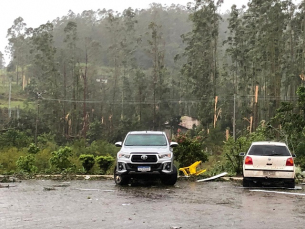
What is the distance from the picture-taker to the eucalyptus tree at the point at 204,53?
72.6 m

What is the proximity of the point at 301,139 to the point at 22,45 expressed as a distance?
3501 inches

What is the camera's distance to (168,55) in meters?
112

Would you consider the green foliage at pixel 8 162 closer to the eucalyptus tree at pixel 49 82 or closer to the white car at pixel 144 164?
the white car at pixel 144 164

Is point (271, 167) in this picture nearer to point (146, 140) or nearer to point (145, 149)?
point (145, 149)

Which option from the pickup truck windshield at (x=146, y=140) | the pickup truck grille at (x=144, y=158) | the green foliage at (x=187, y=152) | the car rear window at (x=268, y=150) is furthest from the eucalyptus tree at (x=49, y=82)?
the car rear window at (x=268, y=150)

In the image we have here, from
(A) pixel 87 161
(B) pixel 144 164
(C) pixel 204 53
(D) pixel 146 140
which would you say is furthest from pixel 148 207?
(C) pixel 204 53

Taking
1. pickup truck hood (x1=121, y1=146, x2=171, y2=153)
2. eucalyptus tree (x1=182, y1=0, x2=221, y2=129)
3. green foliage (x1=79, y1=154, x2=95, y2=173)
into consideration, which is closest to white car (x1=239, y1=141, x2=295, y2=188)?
pickup truck hood (x1=121, y1=146, x2=171, y2=153)

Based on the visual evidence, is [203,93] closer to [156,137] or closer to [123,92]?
[123,92]

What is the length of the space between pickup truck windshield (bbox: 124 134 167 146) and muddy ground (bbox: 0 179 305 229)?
1435 millimetres

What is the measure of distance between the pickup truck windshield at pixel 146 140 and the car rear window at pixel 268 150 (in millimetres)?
3030

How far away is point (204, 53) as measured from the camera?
74.2 meters

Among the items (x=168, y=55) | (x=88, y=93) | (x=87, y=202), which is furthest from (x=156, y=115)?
(x=87, y=202)

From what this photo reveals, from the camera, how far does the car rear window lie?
16359 millimetres

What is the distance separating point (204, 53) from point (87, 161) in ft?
176
